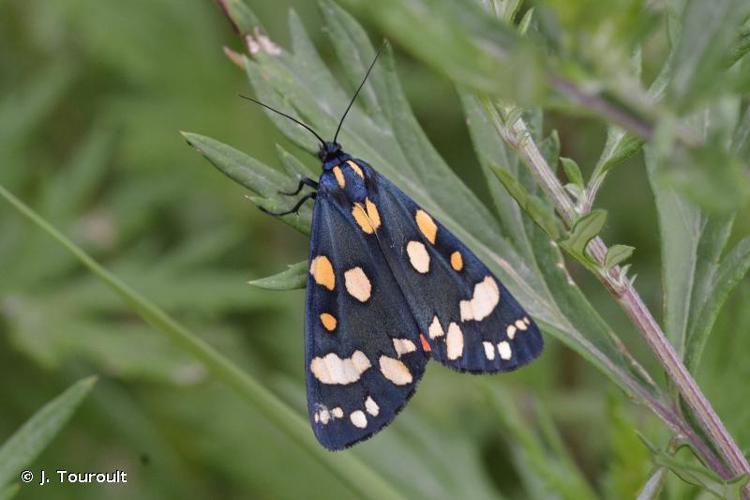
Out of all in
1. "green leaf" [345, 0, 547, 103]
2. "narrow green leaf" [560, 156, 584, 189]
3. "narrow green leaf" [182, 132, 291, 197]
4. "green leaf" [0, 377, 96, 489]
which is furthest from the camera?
"green leaf" [0, 377, 96, 489]

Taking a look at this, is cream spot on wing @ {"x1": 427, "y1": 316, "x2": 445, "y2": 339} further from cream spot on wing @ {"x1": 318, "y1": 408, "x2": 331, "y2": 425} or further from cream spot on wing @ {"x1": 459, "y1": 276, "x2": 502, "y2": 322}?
cream spot on wing @ {"x1": 318, "y1": 408, "x2": 331, "y2": 425}

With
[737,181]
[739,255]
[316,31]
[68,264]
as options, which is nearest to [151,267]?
[68,264]

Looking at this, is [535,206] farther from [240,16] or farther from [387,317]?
[240,16]

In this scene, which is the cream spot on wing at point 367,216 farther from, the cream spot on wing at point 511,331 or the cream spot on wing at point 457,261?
the cream spot on wing at point 511,331

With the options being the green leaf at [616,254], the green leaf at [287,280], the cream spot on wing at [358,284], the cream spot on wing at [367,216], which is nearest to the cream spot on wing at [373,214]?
the cream spot on wing at [367,216]

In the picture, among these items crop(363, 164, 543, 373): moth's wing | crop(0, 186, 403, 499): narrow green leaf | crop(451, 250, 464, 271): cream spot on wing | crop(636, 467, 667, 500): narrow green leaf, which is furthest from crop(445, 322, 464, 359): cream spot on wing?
crop(636, 467, 667, 500): narrow green leaf

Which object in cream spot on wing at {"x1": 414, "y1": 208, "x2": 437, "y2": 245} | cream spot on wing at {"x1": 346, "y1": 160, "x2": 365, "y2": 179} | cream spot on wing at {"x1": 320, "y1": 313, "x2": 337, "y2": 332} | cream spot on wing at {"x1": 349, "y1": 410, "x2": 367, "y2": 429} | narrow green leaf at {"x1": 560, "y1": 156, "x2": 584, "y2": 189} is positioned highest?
narrow green leaf at {"x1": 560, "y1": 156, "x2": 584, "y2": 189}

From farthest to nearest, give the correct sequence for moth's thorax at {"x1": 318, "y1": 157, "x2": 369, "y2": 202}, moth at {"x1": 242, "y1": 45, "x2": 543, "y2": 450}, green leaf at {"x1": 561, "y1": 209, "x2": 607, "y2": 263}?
1. moth's thorax at {"x1": 318, "y1": 157, "x2": 369, "y2": 202}
2. moth at {"x1": 242, "y1": 45, "x2": 543, "y2": 450}
3. green leaf at {"x1": 561, "y1": 209, "x2": 607, "y2": 263}
